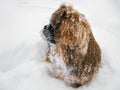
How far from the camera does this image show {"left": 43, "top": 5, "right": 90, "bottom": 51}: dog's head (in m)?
1.76

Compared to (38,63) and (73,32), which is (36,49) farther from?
(73,32)

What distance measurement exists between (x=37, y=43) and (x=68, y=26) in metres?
0.64

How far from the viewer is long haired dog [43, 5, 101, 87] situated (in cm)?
177

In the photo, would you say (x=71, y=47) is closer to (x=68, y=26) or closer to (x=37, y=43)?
(x=68, y=26)

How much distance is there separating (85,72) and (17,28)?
2.93 feet

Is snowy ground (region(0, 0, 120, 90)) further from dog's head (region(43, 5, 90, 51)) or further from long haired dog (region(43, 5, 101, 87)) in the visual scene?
dog's head (region(43, 5, 90, 51))

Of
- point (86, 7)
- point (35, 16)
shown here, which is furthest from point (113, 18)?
point (35, 16)

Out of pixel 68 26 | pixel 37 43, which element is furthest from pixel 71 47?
pixel 37 43

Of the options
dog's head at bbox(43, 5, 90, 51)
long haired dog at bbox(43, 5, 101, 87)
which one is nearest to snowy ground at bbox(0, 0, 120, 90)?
long haired dog at bbox(43, 5, 101, 87)

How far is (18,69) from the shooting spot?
2.15 m

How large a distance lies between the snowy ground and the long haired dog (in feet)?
0.45

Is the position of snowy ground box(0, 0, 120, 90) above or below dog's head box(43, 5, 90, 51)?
below

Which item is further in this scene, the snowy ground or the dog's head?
the snowy ground

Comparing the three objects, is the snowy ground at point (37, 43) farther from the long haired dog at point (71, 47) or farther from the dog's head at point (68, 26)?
the dog's head at point (68, 26)
